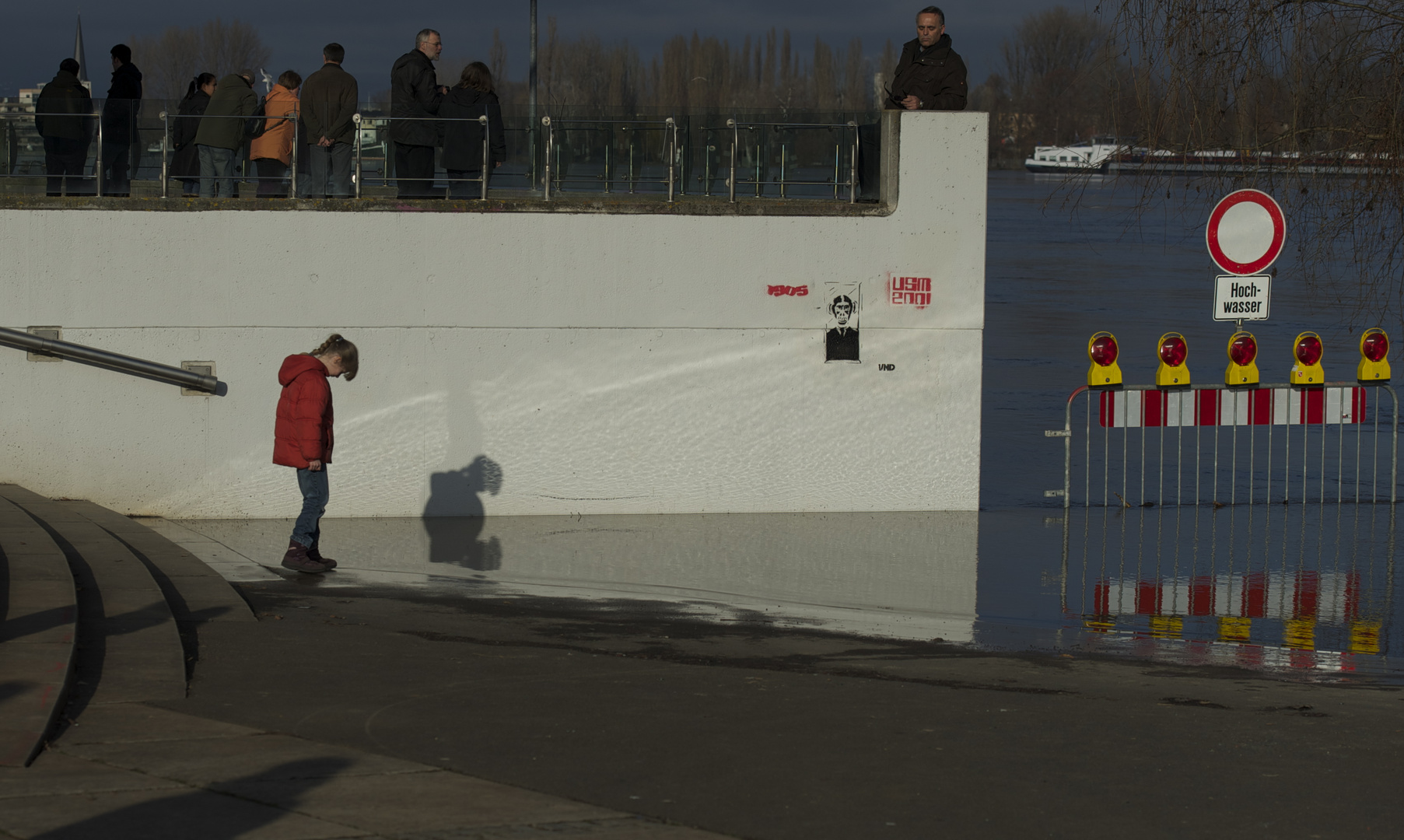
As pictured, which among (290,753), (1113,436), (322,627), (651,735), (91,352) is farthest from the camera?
(1113,436)

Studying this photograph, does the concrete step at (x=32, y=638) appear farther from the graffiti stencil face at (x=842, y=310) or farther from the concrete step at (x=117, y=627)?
the graffiti stencil face at (x=842, y=310)

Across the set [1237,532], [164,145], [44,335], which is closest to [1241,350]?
[1237,532]

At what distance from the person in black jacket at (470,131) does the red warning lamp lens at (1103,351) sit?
5.11 metres

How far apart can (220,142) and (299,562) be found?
423 centimetres

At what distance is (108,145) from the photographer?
12.0 m

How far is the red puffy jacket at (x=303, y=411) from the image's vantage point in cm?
940

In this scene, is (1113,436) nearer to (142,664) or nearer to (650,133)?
(650,133)

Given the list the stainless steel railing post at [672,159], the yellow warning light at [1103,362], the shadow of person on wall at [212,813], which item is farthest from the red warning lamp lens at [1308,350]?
the shadow of person on wall at [212,813]

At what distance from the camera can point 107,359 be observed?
458 inches

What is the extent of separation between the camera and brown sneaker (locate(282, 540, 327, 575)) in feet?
31.7

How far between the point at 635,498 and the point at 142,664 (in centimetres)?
641

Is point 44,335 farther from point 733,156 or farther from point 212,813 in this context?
point 212,813

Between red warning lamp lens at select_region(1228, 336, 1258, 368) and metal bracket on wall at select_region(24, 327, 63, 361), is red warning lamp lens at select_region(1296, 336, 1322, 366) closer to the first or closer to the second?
red warning lamp lens at select_region(1228, 336, 1258, 368)

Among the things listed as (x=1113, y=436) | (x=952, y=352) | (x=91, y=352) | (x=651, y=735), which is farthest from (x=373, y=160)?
(x=1113, y=436)
